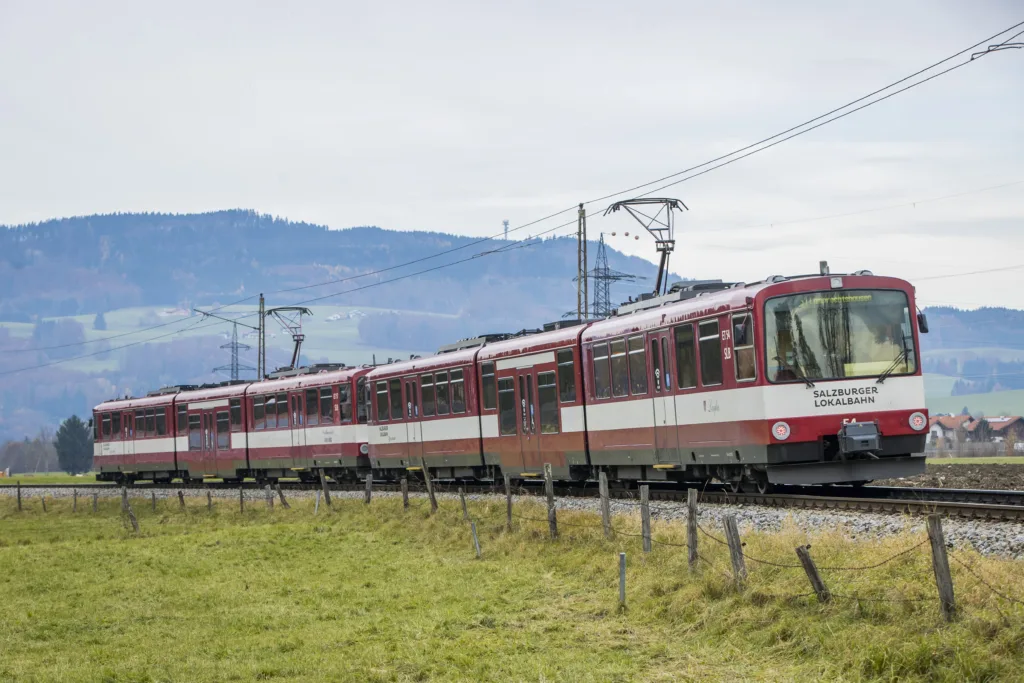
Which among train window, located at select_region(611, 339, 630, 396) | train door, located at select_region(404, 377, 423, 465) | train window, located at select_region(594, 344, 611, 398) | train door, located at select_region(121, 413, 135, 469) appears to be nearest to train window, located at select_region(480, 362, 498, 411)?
train door, located at select_region(404, 377, 423, 465)

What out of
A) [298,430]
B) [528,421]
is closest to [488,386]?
[528,421]

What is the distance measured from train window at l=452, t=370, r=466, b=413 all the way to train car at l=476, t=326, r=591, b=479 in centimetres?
102

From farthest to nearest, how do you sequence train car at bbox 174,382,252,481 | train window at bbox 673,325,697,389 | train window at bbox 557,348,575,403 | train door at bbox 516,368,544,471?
1. train car at bbox 174,382,252,481
2. train door at bbox 516,368,544,471
3. train window at bbox 557,348,575,403
4. train window at bbox 673,325,697,389

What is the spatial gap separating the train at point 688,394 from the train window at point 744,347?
0.03 m

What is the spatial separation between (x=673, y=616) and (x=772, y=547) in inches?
76.8

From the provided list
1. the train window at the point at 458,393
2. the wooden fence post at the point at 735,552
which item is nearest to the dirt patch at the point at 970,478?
the train window at the point at 458,393

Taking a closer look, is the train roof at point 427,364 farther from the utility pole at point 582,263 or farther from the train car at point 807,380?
the train car at point 807,380

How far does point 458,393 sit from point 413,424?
3371 mm

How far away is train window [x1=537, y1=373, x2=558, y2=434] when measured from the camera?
29.6m

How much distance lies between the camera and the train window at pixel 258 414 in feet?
157

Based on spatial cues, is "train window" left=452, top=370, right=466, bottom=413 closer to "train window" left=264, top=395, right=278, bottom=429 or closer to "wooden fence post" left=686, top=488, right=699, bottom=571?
"train window" left=264, top=395, right=278, bottom=429

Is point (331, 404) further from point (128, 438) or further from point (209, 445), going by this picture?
point (128, 438)

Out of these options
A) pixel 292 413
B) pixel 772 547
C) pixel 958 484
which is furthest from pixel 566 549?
pixel 292 413

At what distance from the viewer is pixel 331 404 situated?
4331 cm
